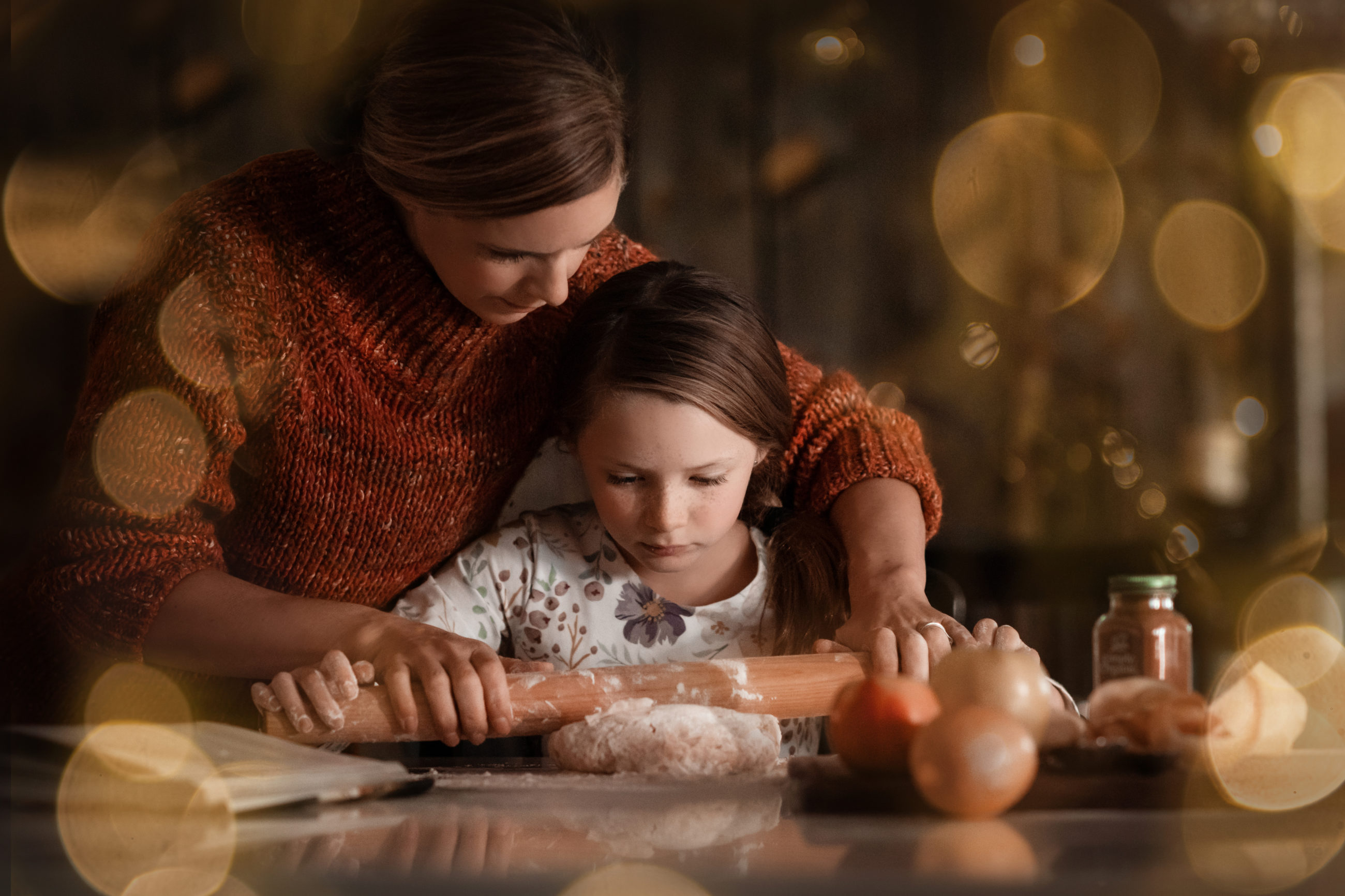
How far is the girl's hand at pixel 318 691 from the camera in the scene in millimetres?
770

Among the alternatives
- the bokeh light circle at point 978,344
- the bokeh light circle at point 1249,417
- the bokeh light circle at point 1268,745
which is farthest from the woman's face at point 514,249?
the bokeh light circle at point 1249,417

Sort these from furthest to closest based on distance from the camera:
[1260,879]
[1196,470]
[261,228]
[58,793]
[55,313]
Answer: [1196,470] → [55,313] → [261,228] → [58,793] → [1260,879]

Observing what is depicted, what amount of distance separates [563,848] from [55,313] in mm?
1811

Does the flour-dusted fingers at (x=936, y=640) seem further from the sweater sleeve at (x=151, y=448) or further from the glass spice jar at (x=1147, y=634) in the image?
the sweater sleeve at (x=151, y=448)

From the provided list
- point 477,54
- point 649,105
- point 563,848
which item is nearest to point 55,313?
point 649,105

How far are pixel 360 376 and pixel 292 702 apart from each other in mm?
335

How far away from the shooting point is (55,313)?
185 cm

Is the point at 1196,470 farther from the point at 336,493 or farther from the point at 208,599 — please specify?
the point at 208,599

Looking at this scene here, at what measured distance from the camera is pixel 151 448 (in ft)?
2.82

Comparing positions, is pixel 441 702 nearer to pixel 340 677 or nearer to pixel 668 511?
pixel 340 677

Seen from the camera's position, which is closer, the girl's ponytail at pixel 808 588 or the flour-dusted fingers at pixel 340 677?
the flour-dusted fingers at pixel 340 677

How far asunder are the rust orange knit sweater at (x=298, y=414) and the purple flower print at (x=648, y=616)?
187 millimetres

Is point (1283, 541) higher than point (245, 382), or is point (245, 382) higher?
point (245, 382)

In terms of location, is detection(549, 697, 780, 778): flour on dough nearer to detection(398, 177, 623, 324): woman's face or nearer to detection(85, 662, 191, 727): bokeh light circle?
detection(398, 177, 623, 324): woman's face
